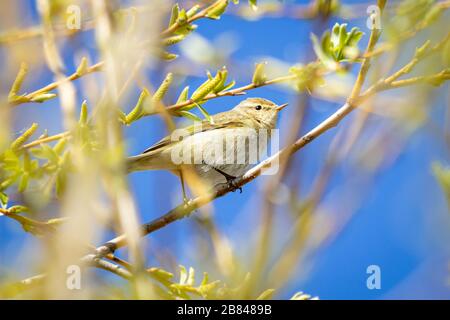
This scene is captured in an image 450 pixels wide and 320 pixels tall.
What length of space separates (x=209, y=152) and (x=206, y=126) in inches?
10.1

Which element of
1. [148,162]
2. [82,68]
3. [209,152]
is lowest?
[82,68]

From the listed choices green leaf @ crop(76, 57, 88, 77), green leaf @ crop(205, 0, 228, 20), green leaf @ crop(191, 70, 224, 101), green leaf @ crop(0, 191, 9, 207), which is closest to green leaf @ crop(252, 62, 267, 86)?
green leaf @ crop(191, 70, 224, 101)

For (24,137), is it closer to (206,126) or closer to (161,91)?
(161,91)

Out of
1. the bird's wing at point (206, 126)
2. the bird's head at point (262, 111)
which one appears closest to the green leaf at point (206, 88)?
the bird's wing at point (206, 126)

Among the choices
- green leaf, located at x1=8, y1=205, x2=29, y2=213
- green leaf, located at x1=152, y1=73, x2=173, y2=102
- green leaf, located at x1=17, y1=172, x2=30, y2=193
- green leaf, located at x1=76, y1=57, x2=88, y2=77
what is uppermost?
green leaf, located at x1=76, y1=57, x2=88, y2=77

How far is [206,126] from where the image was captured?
14.6ft

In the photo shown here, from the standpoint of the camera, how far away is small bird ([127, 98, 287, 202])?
4.10 metres

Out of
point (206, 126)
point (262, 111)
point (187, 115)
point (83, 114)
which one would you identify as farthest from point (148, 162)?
point (83, 114)

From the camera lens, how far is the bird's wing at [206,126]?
161 inches

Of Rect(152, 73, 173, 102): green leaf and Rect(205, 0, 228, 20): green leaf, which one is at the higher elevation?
Rect(205, 0, 228, 20): green leaf

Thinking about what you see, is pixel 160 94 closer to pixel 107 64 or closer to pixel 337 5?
A: pixel 107 64

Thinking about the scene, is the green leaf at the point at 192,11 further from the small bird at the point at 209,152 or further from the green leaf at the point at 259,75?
the small bird at the point at 209,152

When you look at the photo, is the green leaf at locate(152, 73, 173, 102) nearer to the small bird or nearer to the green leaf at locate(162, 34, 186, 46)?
the green leaf at locate(162, 34, 186, 46)

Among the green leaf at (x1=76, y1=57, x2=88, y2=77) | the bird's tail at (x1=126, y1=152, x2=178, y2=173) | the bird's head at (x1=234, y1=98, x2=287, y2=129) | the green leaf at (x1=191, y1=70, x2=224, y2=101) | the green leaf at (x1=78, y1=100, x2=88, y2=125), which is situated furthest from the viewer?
the bird's head at (x1=234, y1=98, x2=287, y2=129)
